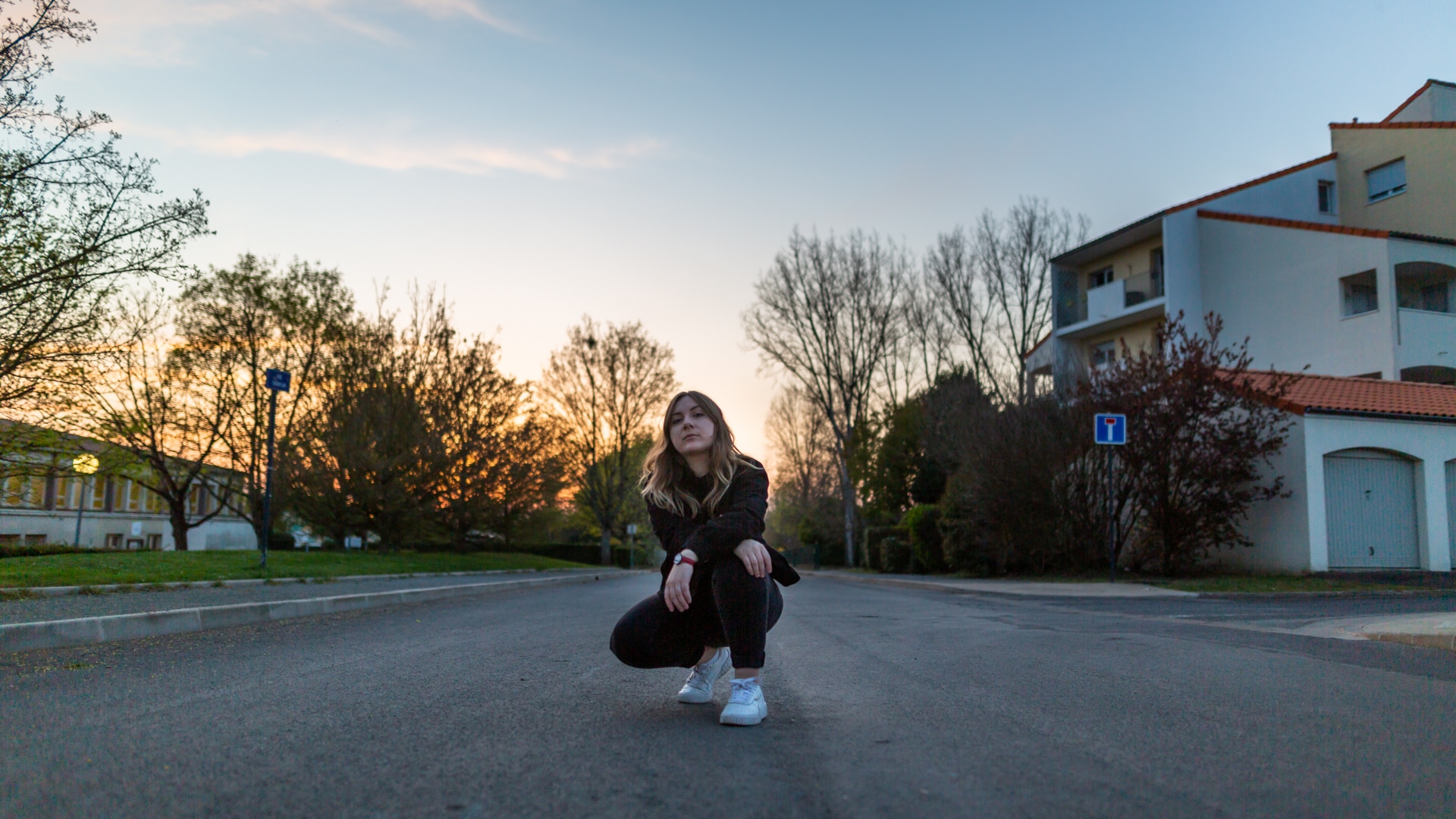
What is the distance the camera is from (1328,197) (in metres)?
31.1

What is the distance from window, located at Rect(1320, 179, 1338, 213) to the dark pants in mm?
34478

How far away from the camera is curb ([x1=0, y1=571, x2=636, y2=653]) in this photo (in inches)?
263

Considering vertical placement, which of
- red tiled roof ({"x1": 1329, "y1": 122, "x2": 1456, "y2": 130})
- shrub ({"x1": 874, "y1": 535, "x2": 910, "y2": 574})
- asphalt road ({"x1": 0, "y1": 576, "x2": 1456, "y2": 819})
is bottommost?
shrub ({"x1": 874, "y1": 535, "x2": 910, "y2": 574})

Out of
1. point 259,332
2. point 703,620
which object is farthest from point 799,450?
point 703,620

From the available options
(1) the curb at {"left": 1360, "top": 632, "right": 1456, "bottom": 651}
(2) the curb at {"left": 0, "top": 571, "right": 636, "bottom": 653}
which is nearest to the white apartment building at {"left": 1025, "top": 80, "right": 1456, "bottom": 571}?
(1) the curb at {"left": 1360, "top": 632, "right": 1456, "bottom": 651}

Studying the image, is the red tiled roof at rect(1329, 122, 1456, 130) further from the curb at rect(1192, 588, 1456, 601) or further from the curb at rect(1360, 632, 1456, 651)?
the curb at rect(1360, 632, 1456, 651)

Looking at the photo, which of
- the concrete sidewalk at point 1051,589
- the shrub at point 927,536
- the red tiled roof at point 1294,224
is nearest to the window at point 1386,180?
the red tiled roof at point 1294,224

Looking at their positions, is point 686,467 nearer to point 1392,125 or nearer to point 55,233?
point 55,233

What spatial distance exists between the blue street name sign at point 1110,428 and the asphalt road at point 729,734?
33.1ft

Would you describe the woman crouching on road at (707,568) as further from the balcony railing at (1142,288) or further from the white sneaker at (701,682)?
the balcony railing at (1142,288)

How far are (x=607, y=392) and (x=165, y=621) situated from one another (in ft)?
117

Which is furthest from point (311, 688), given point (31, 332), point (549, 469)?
point (549, 469)

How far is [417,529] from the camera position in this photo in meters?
26.7

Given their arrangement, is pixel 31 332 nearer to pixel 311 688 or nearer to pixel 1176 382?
pixel 311 688
